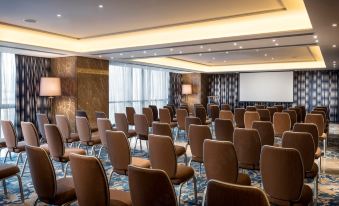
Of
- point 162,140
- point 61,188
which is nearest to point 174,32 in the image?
point 162,140

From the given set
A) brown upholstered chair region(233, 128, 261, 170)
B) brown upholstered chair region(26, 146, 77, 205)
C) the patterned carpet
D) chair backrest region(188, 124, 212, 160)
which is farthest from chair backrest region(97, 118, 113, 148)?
brown upholstered chair region(26, 146, 77, 205)

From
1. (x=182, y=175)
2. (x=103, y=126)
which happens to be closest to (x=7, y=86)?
(x=103, y=126)

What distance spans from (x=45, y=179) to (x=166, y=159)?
54.0 inches

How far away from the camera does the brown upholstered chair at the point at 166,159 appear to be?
141 inches

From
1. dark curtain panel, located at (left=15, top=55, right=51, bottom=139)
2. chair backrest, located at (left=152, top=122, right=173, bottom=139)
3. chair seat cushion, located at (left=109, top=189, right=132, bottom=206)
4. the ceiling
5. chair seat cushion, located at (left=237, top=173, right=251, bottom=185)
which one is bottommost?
chair seat cushion, located at (left=109, top=189, right=132, bottom=206)

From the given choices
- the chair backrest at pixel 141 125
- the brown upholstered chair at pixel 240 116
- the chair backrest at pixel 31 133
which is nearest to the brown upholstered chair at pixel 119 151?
the chair backrest at pixel 31 133

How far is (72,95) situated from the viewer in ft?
32.9

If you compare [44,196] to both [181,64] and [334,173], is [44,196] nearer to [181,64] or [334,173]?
[334,173]

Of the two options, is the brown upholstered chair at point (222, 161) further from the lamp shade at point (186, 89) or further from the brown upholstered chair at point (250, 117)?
the lamp shade at point (186, 89)

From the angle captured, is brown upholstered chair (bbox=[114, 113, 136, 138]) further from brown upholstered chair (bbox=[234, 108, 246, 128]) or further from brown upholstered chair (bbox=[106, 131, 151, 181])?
brown upholstered chair (bbox=[234, 108, 246, 128])

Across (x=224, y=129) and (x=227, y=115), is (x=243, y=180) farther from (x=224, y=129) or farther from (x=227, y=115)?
(x=227, y=115)

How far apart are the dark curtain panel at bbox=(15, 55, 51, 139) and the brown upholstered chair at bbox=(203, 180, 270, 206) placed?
8805 millimetres

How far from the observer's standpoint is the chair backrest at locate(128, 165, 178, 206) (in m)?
2.24

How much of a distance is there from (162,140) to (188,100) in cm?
1491
